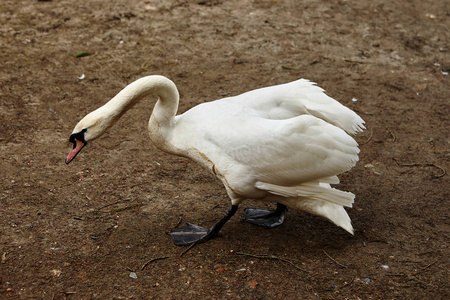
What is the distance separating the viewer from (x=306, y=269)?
3.82 m

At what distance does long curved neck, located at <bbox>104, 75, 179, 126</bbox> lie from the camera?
3.75 metres

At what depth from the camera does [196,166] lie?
16.6ft

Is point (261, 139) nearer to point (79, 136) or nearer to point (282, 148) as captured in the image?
point (282, 148)

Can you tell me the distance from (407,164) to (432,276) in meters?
1.59

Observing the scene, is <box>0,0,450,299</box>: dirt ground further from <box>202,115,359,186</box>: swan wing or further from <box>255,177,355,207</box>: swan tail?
<box>202,115,359,186</box>: swan wing

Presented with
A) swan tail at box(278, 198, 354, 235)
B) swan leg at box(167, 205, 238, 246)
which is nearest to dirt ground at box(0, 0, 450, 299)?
swan leg at box(167, 205, 238, 246)

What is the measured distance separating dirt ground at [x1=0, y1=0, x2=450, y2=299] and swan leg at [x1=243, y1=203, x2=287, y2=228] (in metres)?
0.07

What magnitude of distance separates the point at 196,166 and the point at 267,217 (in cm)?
98

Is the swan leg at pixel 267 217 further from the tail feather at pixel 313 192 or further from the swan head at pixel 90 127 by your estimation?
the swan head at pixel 90 127

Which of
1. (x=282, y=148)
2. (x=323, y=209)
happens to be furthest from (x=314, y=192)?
(x=282, y=148)

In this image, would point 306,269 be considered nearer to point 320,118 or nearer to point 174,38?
point 320,118

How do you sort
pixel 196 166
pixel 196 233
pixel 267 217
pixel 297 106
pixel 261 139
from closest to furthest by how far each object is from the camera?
1. pixel 261 139
2. pixel 297 106
3. pixel 196 233
4. pixel 267 217
5. pixel 196 166

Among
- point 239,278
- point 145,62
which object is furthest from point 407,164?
point 145,62

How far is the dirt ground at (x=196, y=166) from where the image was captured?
3736mm
